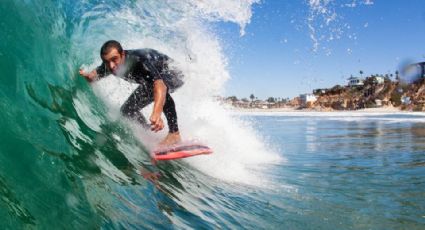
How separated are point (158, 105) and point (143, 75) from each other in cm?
73

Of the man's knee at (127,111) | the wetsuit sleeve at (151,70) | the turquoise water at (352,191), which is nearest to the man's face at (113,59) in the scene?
the wetsuit sleeve at (151,70)

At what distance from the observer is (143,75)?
4.95 meters

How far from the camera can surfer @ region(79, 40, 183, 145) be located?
4613mm

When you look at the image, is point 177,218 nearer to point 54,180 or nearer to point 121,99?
point 54,180

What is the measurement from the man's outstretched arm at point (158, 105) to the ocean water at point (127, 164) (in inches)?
18.2

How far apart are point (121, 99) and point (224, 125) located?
13.9 ft

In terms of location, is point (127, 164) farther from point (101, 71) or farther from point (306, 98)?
point (306, 98)

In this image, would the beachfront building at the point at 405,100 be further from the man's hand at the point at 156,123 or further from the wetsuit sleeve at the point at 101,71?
the man's hand at the point at 156,123

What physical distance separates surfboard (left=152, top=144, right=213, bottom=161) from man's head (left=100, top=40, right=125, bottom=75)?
41.7 inches

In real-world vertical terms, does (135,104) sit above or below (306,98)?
below

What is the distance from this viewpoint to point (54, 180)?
285cm

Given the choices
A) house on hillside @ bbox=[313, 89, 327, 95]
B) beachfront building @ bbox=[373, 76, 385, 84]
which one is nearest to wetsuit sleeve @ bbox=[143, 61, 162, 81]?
beachfront building @ bbox=[373, 76, 385, 84]

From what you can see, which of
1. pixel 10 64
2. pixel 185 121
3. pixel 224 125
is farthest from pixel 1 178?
pixel 224 125

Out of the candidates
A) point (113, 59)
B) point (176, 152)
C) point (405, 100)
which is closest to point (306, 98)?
point (405, 100)
